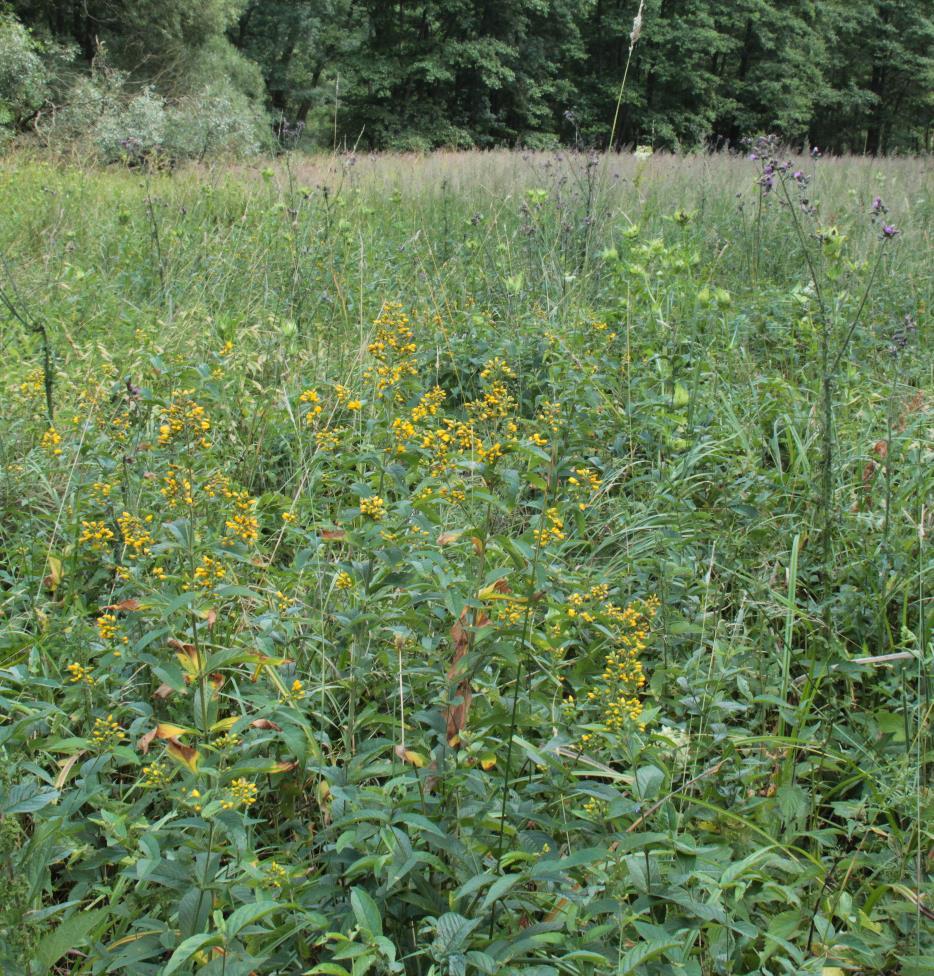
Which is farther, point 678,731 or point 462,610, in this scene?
point 678,731

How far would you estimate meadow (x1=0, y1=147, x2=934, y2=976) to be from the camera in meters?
1.30

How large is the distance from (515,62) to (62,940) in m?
26.9

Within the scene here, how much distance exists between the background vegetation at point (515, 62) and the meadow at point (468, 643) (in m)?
14.9

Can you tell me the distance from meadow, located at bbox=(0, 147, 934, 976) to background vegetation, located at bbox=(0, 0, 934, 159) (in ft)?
49.0

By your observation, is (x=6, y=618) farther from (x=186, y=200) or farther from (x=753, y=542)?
(x=186, y=200)

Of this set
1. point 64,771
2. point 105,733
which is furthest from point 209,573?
point 64,771

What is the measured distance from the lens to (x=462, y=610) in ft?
4.93

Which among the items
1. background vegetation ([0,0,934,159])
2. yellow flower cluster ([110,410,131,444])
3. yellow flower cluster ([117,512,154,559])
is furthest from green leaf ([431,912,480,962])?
background vegetation ([0,0,934,159])

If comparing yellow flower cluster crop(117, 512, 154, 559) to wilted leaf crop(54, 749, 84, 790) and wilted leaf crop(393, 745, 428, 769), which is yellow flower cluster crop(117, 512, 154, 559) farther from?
wilted leaf crop(393, 745, 428, 769)

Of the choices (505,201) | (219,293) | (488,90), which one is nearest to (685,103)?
(488,90)

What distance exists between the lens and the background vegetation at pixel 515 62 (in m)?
19.5

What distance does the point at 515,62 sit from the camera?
80.6 feet

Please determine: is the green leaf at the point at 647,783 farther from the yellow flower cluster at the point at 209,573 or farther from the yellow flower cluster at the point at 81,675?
the yellow flower cluster at the point at 81,675

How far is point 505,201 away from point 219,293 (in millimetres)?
2454
